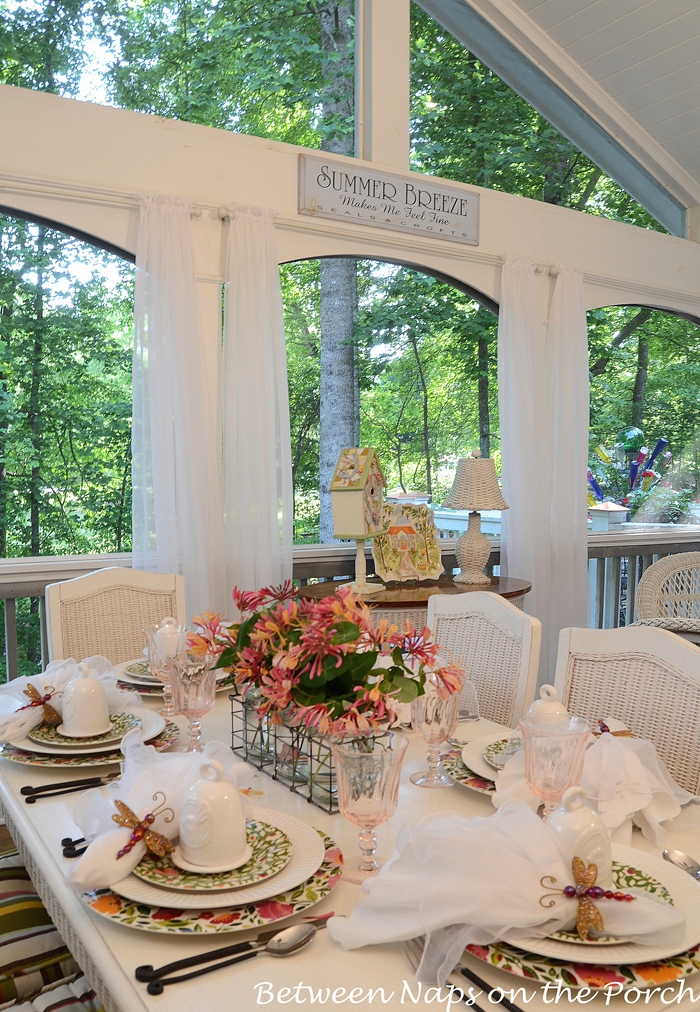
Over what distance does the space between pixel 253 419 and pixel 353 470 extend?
0.47 meters

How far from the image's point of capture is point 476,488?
3717mm

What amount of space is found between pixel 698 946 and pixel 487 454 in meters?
6.90

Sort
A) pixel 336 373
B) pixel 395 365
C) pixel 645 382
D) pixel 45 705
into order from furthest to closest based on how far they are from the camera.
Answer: pixel 395 365 < pixel 645 382 < pixel 336 373 < pixel 45 705

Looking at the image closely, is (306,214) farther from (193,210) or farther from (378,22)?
(378,22)

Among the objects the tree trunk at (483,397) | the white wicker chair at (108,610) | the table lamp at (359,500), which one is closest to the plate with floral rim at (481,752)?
the white wicker chair at (108,610)

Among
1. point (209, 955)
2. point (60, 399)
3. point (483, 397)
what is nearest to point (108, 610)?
point (209, 955)

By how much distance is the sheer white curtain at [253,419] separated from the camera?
3.50 m

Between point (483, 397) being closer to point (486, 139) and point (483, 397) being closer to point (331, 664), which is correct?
point (486, 139)

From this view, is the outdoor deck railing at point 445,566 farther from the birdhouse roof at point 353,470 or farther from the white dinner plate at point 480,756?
the white dinner plate at point 480,756

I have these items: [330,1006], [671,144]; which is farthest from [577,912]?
[671,144]

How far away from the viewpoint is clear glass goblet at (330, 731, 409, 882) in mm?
1154

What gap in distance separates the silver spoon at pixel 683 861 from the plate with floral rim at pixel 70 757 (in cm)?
92

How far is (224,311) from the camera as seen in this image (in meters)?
3.59

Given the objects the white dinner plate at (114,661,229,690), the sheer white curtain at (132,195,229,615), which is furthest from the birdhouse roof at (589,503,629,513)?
the white dinner plate at (114,661,229,690)
